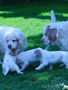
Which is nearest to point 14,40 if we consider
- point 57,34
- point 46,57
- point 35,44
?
point 46,57

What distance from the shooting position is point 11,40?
593 cm

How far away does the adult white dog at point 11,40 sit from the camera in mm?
5898

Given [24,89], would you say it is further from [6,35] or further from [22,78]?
[6,35]

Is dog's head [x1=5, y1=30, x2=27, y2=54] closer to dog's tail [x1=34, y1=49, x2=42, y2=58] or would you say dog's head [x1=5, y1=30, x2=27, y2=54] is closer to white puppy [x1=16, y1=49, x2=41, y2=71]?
white puppy [x1=16, y1=49, x2=41, y2=71]

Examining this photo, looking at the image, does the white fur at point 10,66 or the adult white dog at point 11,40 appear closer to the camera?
the white fur at point 10,66

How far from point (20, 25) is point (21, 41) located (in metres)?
6.20

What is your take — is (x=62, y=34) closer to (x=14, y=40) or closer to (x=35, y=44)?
(x=14, y=40)

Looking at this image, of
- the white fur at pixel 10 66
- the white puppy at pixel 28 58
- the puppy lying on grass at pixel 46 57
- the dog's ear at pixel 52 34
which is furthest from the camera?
the dog's ear at pixel 52 34

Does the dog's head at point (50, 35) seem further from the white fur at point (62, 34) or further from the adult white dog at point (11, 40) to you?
the adult white dog at point (11, 40)

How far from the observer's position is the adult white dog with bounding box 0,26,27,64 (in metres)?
5.90

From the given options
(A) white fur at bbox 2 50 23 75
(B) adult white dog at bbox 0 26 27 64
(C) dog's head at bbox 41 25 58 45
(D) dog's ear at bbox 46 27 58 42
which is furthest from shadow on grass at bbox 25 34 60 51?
(A) white fur at bbox 2 50 23 75

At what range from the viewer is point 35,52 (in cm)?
578

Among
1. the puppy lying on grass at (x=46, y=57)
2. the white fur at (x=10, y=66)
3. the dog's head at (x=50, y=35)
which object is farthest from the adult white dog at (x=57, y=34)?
the white fur at (x=10, y=66)

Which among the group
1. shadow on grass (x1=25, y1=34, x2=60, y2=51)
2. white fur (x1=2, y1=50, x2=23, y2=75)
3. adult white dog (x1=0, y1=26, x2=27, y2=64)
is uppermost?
adult white dog (x1=0, y1=26, x2=27, y2=64)
